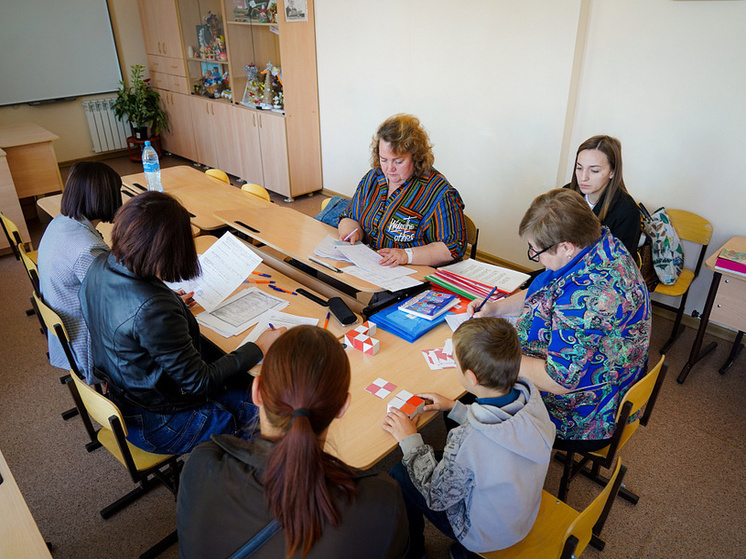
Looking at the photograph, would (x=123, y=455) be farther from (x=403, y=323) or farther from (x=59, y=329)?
(x=403, y=323)

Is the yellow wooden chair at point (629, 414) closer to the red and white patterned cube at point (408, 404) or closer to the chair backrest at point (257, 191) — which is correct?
the red and white patterned cube at point (408, 404)

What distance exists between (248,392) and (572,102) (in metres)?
2.92

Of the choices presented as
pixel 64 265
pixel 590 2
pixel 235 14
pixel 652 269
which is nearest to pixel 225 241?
pixel 64 265

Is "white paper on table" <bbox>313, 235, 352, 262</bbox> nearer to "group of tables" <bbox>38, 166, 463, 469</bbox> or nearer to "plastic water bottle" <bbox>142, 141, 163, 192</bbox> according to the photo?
"group of tables" <bbox>38, 166, 463, 469</bbox>

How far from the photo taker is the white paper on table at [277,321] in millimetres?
2013

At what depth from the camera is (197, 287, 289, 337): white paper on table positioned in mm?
2043

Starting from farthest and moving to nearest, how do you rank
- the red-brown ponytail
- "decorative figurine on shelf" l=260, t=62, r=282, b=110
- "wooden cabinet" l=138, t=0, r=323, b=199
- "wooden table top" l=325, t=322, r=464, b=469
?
"decorative figurine on shelf" l=260, t=62, r=282, b=110 → "wooden cabinet" l=138, t=0, r=323, b=199 → "wooden table top" l=325, t=322, r=464, b=469 → the red-brown ponytail

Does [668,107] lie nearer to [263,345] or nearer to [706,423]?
[706,423]

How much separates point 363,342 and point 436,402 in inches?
15.3

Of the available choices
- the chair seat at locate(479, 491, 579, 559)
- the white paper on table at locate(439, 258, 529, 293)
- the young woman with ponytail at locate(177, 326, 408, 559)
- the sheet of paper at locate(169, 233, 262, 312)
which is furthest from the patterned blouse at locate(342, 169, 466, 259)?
the young woman with ponytail at locate(177, 326, 408, 559)

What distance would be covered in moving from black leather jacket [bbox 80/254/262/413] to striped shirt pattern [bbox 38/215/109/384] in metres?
0.53

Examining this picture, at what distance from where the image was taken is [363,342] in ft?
6.27

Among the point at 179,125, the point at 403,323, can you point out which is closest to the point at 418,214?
the point at 403,323

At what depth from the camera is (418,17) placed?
4.20 m
